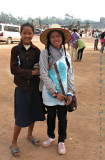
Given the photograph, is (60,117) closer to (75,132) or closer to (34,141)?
(34,141)

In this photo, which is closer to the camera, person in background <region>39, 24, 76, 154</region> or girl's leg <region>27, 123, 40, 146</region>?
person in background <region>39, 24, 76, 154</region>

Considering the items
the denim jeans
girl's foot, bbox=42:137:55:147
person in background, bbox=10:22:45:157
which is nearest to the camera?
person in background, bbox=10:22:45:157

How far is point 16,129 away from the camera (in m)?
2.36

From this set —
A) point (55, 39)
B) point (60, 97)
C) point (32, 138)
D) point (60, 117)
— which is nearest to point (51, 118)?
point (60, 117)

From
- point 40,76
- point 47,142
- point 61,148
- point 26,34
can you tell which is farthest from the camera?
point 47,142

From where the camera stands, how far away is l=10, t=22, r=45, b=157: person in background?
2141mm

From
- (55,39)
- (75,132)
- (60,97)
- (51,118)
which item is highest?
(55,39)

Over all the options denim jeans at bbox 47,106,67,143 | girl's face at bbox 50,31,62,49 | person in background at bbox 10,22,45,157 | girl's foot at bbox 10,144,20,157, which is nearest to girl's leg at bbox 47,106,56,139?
denim jeans at bbox 47,106,67,143

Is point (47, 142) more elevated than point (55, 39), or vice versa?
point (55, 39)

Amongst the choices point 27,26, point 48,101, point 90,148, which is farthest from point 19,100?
point 90,148

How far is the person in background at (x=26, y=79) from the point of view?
214 centimetres

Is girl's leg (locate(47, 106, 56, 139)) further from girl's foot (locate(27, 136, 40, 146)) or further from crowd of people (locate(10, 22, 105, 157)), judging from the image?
girl's foot (locate(27, 136, 40, 146))

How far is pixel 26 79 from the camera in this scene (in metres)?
2.21

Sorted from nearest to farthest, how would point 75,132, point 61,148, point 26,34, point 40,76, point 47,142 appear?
point 26,34 < point 40,76 < point 61,148 < point 47,142 < point 75,132
